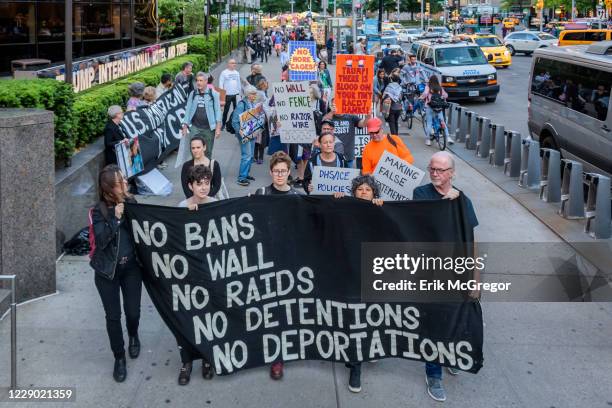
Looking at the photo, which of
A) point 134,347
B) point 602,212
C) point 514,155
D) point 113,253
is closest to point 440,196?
point 113,253

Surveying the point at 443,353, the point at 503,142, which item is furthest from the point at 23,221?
the point at 503,142

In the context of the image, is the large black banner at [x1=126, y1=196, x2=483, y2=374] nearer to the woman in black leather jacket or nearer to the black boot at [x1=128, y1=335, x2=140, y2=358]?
the woman in black leather jacket

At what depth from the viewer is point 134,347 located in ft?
20.7

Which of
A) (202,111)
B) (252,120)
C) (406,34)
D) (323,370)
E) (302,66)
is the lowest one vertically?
(323,370)

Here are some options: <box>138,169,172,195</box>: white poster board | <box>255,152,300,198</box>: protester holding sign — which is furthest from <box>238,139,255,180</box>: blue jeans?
<box>255,152,300,198</box>: protester holding sign

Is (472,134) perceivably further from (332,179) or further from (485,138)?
(332,179)

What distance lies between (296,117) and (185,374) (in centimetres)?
708

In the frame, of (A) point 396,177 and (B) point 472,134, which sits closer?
(A) point 396,177

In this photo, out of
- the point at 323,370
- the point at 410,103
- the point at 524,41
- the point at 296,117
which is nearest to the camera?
the point at 323,370

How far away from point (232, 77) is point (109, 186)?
38.9 ft

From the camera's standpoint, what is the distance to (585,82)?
12102 millimetres

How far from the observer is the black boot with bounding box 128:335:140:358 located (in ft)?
20.6

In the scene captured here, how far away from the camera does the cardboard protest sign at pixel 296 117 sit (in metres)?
12.3

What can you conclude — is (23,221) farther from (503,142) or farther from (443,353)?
(503,142)
